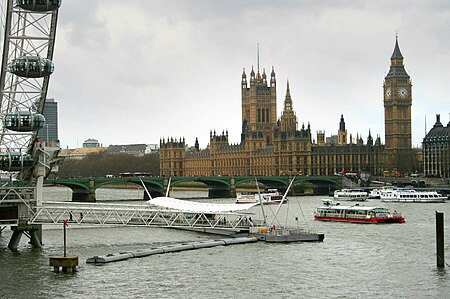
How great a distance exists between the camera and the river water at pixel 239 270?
35500 mm

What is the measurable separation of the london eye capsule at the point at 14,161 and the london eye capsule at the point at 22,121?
58.6 inches

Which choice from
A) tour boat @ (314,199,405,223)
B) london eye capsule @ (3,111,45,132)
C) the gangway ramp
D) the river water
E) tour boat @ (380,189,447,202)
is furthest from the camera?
tour boat @ (380,189,447,202)

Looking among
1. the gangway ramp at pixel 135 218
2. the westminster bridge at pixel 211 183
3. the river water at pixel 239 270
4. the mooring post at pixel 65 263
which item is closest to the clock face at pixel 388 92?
the westminster bridge at pixel 211 183

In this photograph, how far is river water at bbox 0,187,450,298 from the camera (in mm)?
35500

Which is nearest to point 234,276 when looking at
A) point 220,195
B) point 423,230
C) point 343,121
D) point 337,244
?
point 337,244

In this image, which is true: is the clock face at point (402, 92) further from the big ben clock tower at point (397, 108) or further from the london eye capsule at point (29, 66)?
the london eye capsule at point (29, 66)

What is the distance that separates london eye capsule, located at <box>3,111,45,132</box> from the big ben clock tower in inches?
4538

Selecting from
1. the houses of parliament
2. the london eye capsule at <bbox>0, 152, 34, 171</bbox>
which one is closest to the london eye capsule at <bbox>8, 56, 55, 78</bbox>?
the london eye capsule at <bbox>0, 152, 34, 171</bbox>

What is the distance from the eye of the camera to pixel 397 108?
15812 cm

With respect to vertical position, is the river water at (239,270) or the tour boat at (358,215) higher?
the tour boat at (358,215)

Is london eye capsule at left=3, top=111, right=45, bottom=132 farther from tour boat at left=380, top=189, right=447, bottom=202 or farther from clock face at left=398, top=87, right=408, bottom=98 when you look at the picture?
clock face at left=398, top=87, right=408, bottom=98

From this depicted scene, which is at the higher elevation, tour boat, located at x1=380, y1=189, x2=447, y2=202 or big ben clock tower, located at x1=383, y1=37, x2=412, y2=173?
big ben clock tower, located at x1=383, y1=37, x2=412, y2=173

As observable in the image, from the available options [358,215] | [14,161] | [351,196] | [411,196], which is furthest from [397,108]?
[14,161]

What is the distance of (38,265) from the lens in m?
41.4
